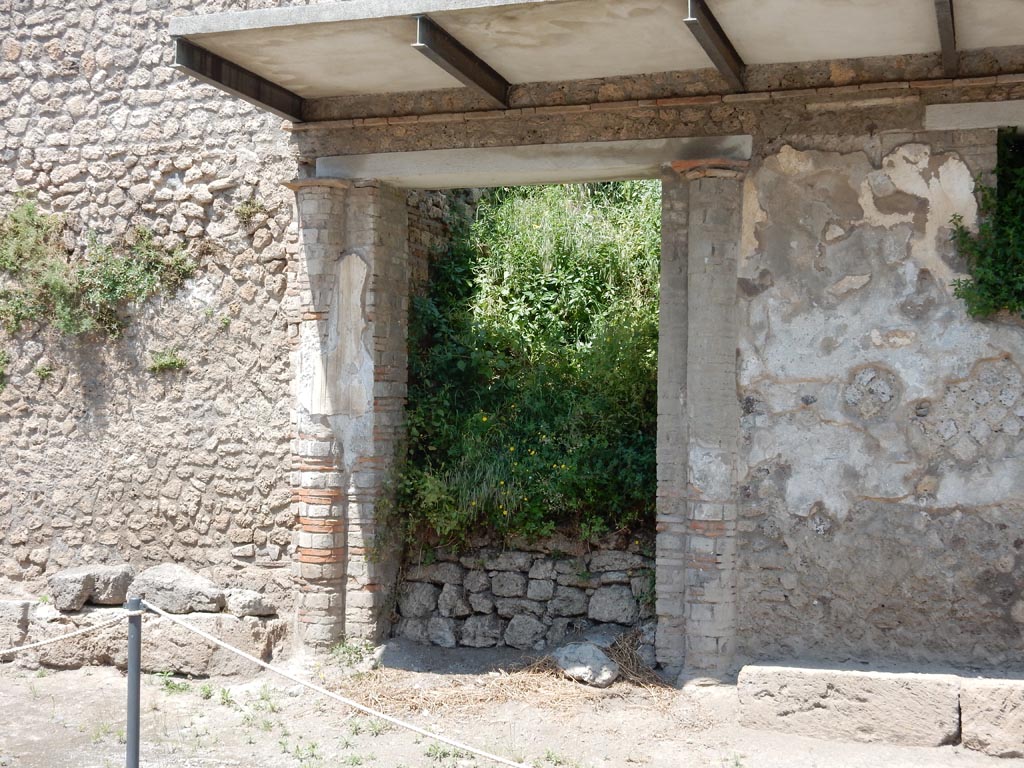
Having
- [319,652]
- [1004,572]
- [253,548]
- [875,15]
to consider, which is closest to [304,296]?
[253,548]

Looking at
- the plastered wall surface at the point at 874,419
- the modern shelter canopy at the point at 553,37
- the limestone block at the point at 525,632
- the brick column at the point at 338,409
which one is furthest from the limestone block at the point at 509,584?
the modern shelter canopy at the point at 553,37

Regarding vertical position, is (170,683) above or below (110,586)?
below

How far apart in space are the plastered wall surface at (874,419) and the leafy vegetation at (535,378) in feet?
3.52

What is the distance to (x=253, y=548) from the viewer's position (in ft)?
23.3

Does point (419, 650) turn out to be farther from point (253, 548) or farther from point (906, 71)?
point (906, 71)

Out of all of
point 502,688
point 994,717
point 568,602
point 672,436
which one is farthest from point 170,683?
point 994,717

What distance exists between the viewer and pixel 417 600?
7227mm

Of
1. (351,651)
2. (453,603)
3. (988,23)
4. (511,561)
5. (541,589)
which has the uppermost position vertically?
(988,23)

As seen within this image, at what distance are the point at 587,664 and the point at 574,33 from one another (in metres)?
3.51

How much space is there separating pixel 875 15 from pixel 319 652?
482 centimetres

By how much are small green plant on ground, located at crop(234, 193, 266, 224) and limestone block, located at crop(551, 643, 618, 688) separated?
3384mm

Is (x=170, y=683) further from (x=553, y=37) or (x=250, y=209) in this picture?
(x=553, y=37)

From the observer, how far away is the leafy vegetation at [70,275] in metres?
7.30

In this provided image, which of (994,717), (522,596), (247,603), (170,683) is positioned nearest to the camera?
(994,717)
